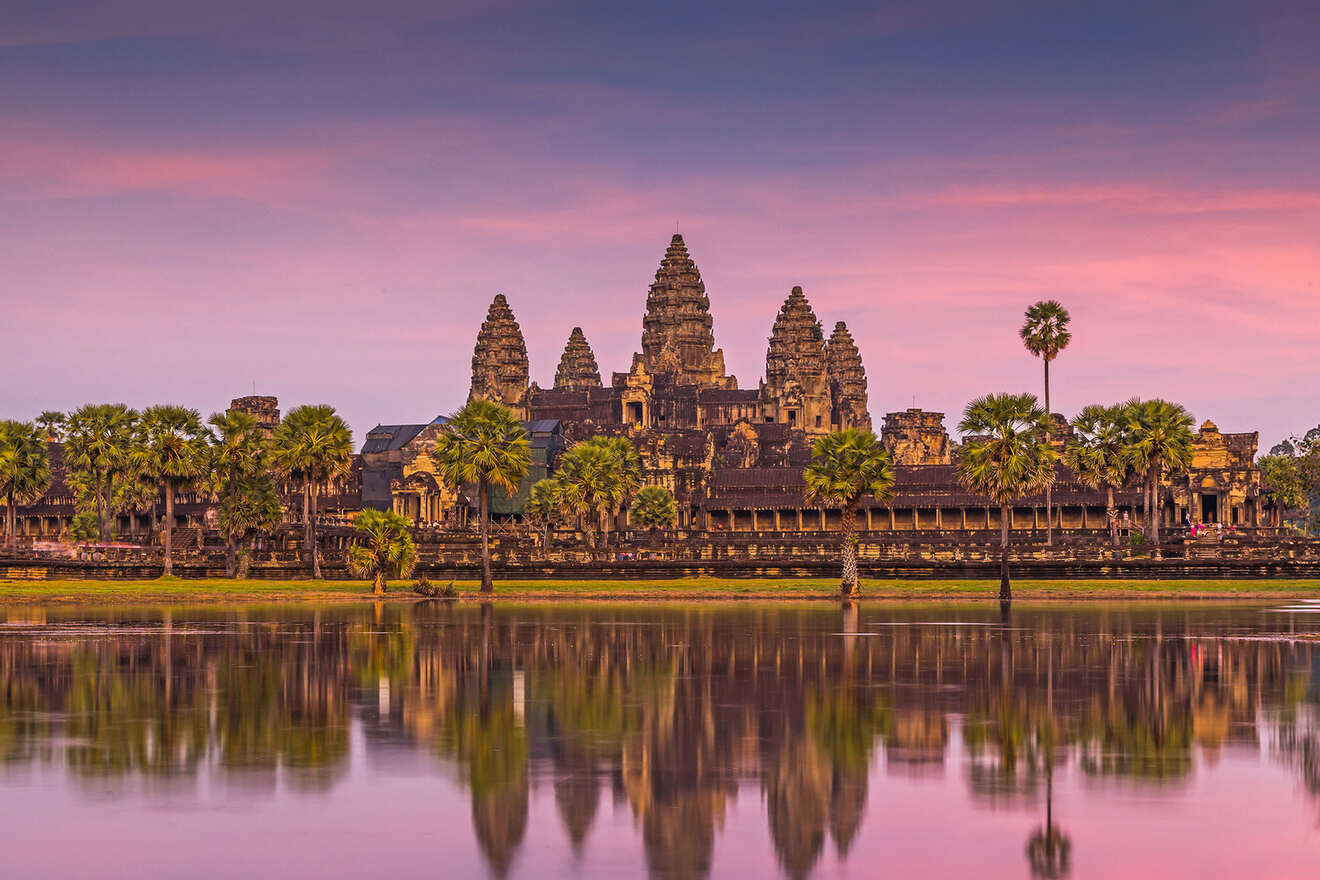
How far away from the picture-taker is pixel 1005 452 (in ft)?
242

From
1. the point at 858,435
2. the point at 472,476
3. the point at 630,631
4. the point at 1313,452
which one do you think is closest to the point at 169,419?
the point at 472,476

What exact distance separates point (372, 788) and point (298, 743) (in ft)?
14.1

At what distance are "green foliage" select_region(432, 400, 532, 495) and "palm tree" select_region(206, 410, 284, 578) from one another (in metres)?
14.7

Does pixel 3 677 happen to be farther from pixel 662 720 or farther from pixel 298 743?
pixel 662 720

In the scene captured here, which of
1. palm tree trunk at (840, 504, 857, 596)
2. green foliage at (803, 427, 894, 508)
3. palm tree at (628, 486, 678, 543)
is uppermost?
green foliage at (803, 427, 894, 508)

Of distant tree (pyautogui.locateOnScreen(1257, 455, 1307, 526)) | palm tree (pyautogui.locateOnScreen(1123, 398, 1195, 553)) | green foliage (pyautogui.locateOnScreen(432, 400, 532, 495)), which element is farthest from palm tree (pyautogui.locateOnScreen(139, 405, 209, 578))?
distant tree (pyautogui.locateOnScreen(1257, 455, 1307, 526))

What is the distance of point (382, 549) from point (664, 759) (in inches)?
2164

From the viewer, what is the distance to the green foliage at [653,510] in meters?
135

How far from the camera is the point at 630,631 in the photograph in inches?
1998

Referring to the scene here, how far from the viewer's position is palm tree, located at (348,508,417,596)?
77.1 meters

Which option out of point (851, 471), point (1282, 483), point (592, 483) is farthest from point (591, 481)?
point (1282, 483)

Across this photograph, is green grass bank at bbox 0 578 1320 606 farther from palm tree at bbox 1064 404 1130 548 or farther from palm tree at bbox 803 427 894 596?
palm tree at bbox 1064 404 1130 548

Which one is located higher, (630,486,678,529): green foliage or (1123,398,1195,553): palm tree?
(1123,398,1195,553): palm tree

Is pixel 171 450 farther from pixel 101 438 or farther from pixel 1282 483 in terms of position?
pixel 1282 483
